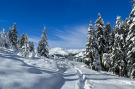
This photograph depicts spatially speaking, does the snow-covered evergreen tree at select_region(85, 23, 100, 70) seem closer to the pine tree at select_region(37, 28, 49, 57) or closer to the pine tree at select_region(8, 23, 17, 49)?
the pine tree at select_region(37, 28, 49, 57)

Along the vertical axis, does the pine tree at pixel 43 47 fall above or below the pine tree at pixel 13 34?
below

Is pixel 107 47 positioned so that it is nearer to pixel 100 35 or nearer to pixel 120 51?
pixel 100 35

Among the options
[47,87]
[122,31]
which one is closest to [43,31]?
[122,31]

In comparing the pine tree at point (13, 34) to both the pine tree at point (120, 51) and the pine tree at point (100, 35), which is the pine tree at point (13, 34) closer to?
the pine tree at point (100, 35)

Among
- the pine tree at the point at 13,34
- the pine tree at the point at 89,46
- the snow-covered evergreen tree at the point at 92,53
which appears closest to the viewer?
the snow-covered evergreen tree at the point at 92,53

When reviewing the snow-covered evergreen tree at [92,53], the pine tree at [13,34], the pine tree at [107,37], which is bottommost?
the snow-covered evergreen tree at [92,53]

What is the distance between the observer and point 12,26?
347 ft

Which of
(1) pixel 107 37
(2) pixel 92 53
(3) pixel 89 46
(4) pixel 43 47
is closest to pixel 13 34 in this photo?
(4) pixel 43 47

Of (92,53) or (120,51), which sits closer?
(120,51)

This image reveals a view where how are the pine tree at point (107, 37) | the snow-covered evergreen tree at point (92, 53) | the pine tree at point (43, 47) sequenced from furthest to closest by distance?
the pine tree at point (43, 47)
the pine tree at point (107, 37)
the snow-covered evergreen tree at point (92, 53)

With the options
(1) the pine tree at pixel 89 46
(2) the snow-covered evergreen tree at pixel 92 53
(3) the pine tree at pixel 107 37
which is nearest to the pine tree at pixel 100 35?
(3) the pine tree at pixel 107 37

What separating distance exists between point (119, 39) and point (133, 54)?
18333mm

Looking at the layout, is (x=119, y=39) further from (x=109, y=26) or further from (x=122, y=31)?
(x=109, y=26)

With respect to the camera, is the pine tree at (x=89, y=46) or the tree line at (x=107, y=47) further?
the pine tree at (x=89, y=46)
